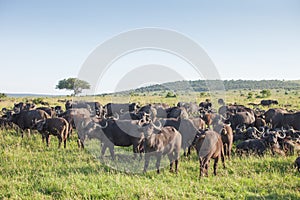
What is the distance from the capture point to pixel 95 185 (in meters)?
7.87

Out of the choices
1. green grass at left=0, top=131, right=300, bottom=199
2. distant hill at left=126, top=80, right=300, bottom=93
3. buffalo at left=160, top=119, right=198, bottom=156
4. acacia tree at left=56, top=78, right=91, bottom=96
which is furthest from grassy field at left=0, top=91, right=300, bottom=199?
acacia tree at left=56, top=78, right=91, bottom=96

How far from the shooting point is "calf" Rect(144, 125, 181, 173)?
941 cm

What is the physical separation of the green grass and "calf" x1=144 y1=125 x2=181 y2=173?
1.42 ft

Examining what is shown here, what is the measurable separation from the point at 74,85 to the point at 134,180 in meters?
71.3

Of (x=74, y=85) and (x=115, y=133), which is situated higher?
(x=74, y=85)

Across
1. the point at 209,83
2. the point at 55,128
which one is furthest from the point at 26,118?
the point at 209,83

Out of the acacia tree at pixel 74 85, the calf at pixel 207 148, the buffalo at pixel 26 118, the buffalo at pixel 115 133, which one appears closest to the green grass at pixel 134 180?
the calf at pixel 207 148

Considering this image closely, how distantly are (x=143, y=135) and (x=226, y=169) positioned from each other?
285 centimetres

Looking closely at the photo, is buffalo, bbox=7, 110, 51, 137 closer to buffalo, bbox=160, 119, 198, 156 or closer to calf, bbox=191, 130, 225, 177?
buffalo, bbox=160, 119, 198, 156

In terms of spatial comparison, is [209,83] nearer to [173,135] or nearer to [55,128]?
[55,128]

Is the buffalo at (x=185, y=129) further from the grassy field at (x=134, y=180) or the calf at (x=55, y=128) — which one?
the calf at (x=55, y=128)

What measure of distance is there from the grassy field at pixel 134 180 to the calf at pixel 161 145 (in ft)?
1.44

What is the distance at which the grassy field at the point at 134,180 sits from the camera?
7359mm

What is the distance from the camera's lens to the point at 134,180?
8.37 metres
